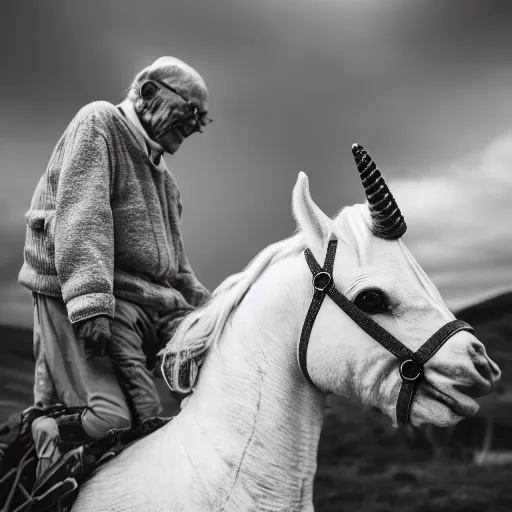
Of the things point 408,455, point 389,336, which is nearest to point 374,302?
point 389,336

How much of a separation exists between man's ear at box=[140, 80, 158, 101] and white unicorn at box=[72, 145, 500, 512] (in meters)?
0.46

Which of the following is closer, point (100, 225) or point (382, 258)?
point (382, 258)

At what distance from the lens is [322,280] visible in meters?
0.88

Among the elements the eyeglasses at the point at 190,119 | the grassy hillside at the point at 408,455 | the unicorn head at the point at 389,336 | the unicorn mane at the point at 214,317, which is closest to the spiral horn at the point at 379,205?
the unicorn head at the point at 389,336

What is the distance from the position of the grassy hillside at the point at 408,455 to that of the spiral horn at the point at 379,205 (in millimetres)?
1612

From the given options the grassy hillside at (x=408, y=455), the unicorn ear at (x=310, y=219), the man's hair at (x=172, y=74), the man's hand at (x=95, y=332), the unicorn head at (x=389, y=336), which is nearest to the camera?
the unicorn head at (x=389, y=336)

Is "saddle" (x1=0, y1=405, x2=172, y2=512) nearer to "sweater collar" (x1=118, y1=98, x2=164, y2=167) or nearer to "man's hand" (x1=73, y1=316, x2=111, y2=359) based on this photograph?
"man's hand" (x1=73, y1=316, x2=111, y2=359)

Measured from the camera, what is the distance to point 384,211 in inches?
35.2

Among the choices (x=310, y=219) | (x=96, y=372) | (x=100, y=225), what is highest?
(x=310, y=219)

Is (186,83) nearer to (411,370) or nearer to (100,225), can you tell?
(100,225)

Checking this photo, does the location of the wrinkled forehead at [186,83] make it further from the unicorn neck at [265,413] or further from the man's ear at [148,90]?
the unicorn neck at [265,413]

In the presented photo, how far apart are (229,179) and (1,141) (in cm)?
100

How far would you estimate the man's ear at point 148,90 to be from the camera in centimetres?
124

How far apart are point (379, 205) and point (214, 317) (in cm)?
31
